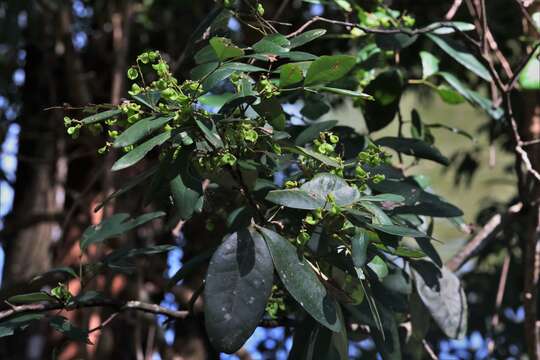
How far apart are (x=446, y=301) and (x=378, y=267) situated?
0.72 ft

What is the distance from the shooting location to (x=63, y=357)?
6.94ft

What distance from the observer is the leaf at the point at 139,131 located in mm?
745

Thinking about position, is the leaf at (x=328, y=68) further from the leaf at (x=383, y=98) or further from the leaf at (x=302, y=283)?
the leaf at (x=383, y=98)

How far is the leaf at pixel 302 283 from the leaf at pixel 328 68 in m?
0.16

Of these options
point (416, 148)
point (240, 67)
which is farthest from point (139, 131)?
point (416, 148)

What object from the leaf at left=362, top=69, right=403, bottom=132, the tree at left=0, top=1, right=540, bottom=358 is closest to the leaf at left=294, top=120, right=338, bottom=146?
the tree at left=0, top=1, right=540, bottom=358

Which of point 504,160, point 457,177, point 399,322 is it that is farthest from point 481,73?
point 504,160

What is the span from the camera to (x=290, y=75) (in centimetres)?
81

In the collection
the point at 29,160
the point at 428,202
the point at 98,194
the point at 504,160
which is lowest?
the point at 504,160

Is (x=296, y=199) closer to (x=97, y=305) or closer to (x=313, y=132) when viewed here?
(x=313, y=132)

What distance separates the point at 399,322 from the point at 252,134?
17.6 inches

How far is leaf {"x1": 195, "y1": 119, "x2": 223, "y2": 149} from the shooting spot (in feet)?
2.41

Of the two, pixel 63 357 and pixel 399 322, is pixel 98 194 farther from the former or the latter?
pixel 399 322

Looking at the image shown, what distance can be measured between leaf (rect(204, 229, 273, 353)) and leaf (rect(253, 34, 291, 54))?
0.19 meters
